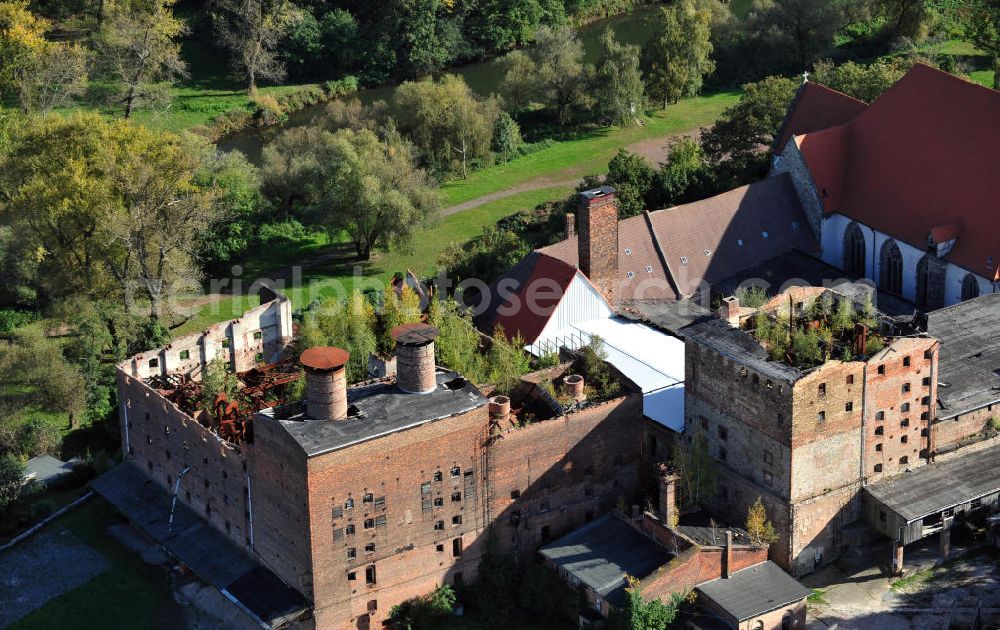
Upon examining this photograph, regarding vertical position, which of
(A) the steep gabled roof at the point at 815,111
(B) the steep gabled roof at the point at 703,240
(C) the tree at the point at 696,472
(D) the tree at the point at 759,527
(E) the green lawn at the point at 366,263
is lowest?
(D) the tree at the point at 759,527

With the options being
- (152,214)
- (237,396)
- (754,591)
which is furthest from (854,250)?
(152,214)

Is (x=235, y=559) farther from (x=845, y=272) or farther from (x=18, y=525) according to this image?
(x=845, y=272)

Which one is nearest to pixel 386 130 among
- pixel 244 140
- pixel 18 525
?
pixel 244 140

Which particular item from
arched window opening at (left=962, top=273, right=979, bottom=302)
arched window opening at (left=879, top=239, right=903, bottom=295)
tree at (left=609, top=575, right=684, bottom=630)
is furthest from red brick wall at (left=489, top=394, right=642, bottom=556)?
arched window opening at (left=879, top=239, right=903, bottom=295)

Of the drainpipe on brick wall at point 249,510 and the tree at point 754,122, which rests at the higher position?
the tree at point 754,122

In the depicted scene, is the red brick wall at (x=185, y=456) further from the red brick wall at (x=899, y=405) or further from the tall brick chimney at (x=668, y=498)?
the red brick wall at (x=899, y=405)

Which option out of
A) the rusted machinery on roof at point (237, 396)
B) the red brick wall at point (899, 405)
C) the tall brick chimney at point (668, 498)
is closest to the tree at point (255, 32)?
the rusted machinery on roof at point (237, 396)
